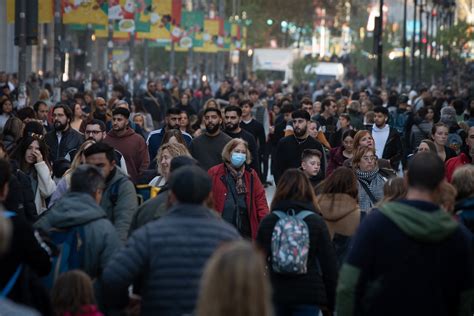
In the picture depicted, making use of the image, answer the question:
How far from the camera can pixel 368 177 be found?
1342 cm

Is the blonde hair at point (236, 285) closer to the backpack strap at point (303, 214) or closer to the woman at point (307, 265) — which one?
the woman at point (307, 265)

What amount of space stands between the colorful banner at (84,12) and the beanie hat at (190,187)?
2669 cm

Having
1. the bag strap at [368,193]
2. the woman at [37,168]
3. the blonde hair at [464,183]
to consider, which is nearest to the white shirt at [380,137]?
the bag strap at [368,193]

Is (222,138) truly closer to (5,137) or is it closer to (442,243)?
(5,137)

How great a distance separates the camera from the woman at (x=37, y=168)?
42.6 feet

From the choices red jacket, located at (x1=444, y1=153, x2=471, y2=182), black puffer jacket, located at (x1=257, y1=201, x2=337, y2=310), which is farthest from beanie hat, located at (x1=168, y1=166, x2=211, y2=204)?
red jacket, located at (x1=444, y1=153, x2=471, y2=182)

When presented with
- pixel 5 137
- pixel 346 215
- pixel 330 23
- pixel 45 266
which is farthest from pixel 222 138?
pixel 330 23

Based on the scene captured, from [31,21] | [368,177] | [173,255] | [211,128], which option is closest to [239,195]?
[368,177]

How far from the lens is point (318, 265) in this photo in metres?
9.30

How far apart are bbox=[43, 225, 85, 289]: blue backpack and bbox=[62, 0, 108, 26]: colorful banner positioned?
25.5 m

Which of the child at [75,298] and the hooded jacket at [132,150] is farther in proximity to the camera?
the hooded jacket at [132,150]

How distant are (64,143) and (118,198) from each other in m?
6.92

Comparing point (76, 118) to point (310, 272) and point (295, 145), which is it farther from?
point (310, 272)

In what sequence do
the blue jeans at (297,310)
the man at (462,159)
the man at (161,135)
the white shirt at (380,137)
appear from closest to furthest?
the blue jeans at (297,310)
the man at (462,159)
the man at (161,135)
the white shirt at (380,137)
